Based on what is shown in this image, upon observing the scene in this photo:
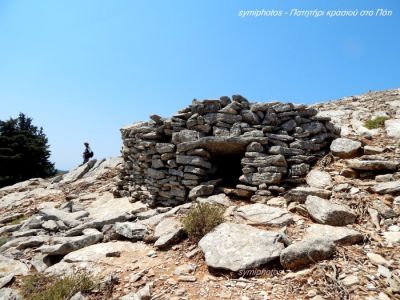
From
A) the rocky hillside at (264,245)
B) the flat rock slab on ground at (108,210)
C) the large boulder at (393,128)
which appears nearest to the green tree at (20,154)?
the flat rock slab on ground at (108,210)

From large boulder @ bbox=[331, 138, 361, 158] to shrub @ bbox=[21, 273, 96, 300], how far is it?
6.16 m

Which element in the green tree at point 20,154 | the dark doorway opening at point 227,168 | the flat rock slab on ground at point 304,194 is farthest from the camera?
the green tree at point 20,154

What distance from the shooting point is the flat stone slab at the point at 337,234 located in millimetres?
4602

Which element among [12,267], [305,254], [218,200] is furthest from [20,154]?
[305,254]

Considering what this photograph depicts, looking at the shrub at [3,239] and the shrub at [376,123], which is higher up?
the shrub at [376,123]

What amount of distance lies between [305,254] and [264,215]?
1.70m

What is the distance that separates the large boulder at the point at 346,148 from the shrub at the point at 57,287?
6157 millimetres

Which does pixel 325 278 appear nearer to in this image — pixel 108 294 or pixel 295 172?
pixel 108 294

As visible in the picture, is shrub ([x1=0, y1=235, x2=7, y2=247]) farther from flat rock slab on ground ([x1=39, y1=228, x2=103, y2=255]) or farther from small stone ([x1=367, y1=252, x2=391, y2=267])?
small stone ([x1=367, y1=252, x2=391, y2=267])

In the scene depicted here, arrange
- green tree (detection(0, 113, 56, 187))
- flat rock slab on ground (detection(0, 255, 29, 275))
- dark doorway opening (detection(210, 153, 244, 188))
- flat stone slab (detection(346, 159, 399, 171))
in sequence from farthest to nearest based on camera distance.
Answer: green tree (detection(0, 113, 56, 187)), dark doorway opening (detection(210, 153, 244, 188)), flat stone slab (detection(346, 159, 399, 171)), flat rock slab on ground (detection(0, 255, 29, 275))

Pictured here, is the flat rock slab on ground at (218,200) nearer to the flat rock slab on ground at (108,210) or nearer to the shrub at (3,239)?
the flat rock slab on ground at (108,210)

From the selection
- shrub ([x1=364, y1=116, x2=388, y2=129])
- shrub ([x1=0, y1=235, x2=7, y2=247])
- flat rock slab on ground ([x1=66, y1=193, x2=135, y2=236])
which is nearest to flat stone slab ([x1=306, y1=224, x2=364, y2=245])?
flat rock slab on ground ([x1=66, y1=193, x2=135, y2=236])

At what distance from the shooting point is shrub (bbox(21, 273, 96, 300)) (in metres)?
4.44

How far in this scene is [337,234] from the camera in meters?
Result: 4.74
